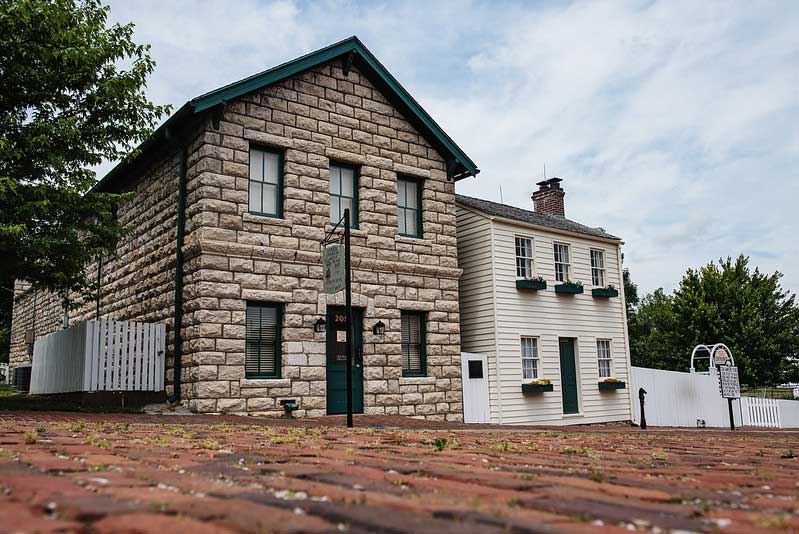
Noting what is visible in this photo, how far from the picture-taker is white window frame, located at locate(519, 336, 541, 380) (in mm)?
17375

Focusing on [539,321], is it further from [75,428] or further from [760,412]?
[75,428]

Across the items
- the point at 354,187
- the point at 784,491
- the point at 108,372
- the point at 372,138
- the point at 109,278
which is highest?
the point at 372,138

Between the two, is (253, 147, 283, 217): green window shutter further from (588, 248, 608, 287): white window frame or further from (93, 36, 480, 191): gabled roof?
(588, 248, 608, 287): white window frame

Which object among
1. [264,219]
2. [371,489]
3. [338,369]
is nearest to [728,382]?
[338,369]

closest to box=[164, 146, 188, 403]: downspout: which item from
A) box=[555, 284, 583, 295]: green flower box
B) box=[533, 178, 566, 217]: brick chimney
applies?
box=[555, 284, 583, 295]: green flower box

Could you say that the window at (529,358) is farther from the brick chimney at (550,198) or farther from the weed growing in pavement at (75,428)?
the weed growing in pavement at (75,428)

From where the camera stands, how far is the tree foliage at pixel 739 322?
29.4 metres

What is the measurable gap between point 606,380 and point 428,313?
6529 millimetres

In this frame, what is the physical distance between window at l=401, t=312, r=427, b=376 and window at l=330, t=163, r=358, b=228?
2392 mm

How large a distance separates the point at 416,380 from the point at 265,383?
344cm

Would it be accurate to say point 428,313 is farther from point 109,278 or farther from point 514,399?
point 109,278

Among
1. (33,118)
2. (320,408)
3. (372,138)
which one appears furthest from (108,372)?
(372,138)

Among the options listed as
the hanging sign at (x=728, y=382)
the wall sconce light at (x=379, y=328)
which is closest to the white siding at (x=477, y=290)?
the wall sconce light at (x=379, y=328)

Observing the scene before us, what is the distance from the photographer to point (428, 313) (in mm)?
15180
